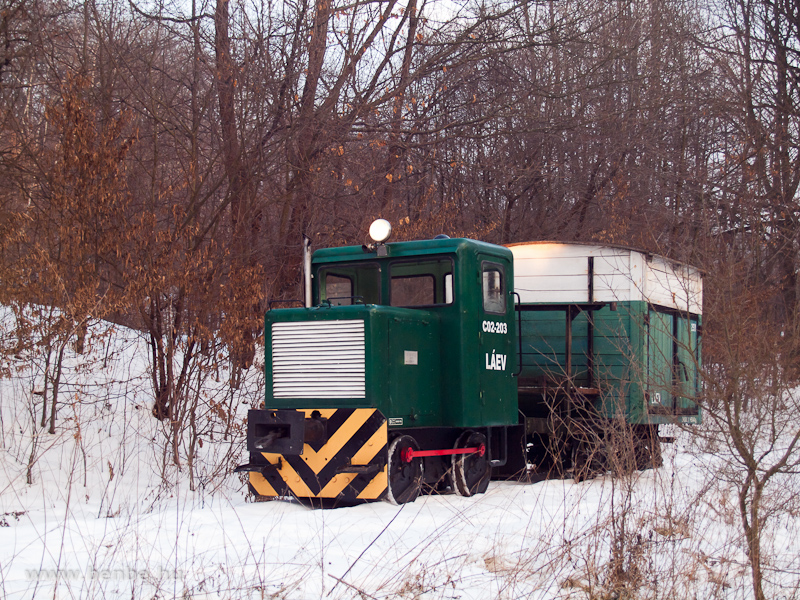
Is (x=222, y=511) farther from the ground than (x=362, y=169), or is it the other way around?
(x=362, y=169)

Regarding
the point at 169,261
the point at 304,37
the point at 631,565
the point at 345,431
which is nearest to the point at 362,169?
the point at 304,37

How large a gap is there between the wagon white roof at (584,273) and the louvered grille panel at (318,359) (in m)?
3.76

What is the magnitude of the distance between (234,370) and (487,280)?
3452 mm

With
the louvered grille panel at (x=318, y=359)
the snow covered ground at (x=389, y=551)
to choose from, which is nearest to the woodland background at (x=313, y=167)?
the snow covered ground at (x=389, y=551)

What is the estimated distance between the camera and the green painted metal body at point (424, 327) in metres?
7.70

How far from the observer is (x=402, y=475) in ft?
25.5

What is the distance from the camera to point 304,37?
1338 centimetres

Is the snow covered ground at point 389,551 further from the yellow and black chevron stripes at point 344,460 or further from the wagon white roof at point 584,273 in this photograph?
the wagon white roof at point 584,273

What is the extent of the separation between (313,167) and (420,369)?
6089mm

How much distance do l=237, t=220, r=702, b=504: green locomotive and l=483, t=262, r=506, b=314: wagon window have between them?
21mm

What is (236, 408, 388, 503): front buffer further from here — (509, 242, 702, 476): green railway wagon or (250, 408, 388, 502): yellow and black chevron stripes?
(509, 242, 702, 476): green railway wagon

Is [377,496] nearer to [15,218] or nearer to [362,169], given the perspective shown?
[15,218]

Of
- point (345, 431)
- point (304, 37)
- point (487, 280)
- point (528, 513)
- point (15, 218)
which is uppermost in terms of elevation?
point (304, 37)

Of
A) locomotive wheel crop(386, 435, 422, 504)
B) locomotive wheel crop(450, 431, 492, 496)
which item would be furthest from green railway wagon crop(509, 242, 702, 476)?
locomotive wheel crop(386, 435, 422, 504)
